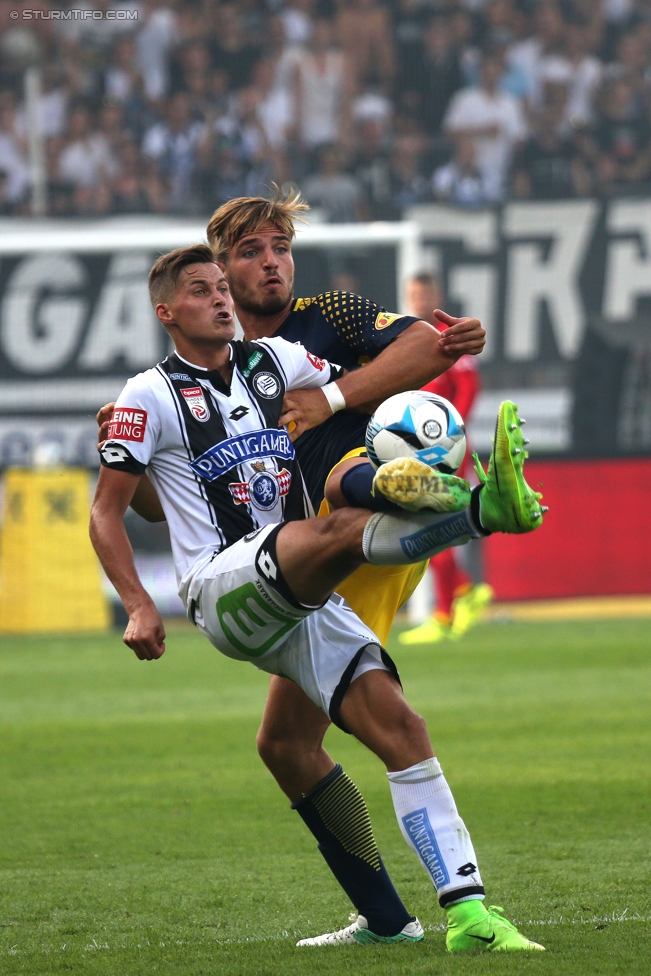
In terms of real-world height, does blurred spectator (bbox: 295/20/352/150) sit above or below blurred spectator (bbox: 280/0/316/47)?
below

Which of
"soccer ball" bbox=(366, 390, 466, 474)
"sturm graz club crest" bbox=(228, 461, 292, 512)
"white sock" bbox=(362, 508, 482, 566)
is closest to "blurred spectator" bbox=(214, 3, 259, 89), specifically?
"sturm graz club crest" bbox=(228, 461, 292, 512)

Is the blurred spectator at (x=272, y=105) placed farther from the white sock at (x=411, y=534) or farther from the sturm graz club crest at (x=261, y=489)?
the white sock at (x=411, y=534)

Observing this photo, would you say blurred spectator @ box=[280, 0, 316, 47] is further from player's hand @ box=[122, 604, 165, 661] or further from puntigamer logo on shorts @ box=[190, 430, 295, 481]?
player's hand @ box=[122, 604, 165, 661]

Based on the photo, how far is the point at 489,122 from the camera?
17.6m

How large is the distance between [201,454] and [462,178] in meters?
13.3

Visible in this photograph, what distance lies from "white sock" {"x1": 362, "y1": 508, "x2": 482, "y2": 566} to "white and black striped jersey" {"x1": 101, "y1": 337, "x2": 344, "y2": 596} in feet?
2.00

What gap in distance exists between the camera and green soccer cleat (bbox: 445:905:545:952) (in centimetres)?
369

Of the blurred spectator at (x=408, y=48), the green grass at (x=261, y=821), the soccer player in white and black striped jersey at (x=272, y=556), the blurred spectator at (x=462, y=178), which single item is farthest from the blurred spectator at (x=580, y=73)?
the soccer player in white and black striped jersey at (x=272, y=556)

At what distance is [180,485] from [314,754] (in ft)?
3.10

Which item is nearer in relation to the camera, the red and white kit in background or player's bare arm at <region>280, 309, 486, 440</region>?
player's bare arm at <region>280, 309, 486, 440</region>

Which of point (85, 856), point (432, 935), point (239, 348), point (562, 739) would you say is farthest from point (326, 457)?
point (562, 739)

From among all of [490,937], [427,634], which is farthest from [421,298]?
[490,937]

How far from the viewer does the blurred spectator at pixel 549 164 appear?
15.7 m

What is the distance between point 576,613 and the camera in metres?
14.3
